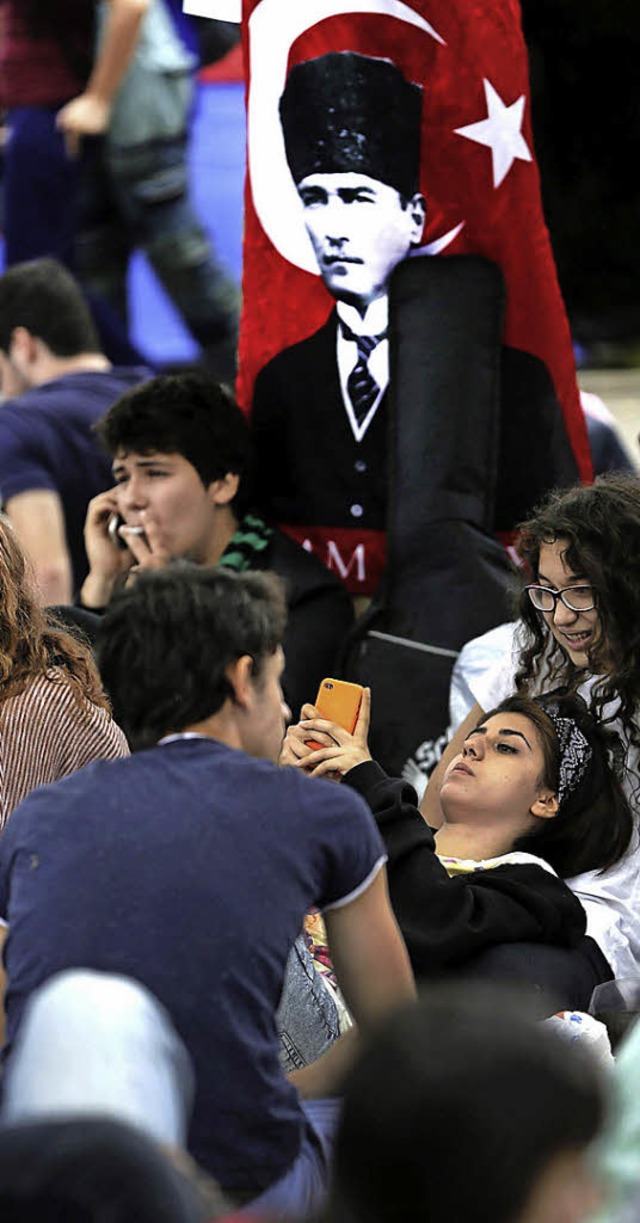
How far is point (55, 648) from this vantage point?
258 centimetres

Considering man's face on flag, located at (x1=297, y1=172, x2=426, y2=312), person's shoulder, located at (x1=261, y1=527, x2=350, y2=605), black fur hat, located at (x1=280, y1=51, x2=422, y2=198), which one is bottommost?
person's shoulder, located at (x1=261, y1=527, x2=350, y2=605)

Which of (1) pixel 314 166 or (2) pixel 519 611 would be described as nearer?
(2) pixel 519 611

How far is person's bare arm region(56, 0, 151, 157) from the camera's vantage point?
5914mm

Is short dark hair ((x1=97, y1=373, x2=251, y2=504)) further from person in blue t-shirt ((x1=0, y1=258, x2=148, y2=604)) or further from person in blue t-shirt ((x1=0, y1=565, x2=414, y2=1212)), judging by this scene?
person in blue t-shirt ((x1=0, y1=565, x2=414, y2=1212))

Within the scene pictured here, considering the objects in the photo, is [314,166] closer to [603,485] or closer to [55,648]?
[603,485]

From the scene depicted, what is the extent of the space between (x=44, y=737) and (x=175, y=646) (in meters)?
0.70

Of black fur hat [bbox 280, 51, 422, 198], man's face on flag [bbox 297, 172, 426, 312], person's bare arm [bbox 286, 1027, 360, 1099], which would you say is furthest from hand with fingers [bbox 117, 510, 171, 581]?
person's bare arm [bbox 286, 1027, 360, 1099]

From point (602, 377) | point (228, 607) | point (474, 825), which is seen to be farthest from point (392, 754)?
point (602, 377)

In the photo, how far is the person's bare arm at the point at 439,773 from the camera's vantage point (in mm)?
2930

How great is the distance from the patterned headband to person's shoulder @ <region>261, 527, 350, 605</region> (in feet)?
2.70

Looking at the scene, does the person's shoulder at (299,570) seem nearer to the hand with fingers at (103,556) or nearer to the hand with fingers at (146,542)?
the hand with fingers at (146,542)

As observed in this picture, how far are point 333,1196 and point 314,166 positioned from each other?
2.47 m

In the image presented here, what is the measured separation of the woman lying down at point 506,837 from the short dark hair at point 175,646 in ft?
1.82

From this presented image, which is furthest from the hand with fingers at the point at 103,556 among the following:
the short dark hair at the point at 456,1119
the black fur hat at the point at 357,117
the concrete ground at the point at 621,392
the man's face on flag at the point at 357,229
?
the concrete ground at the point at 621,392
